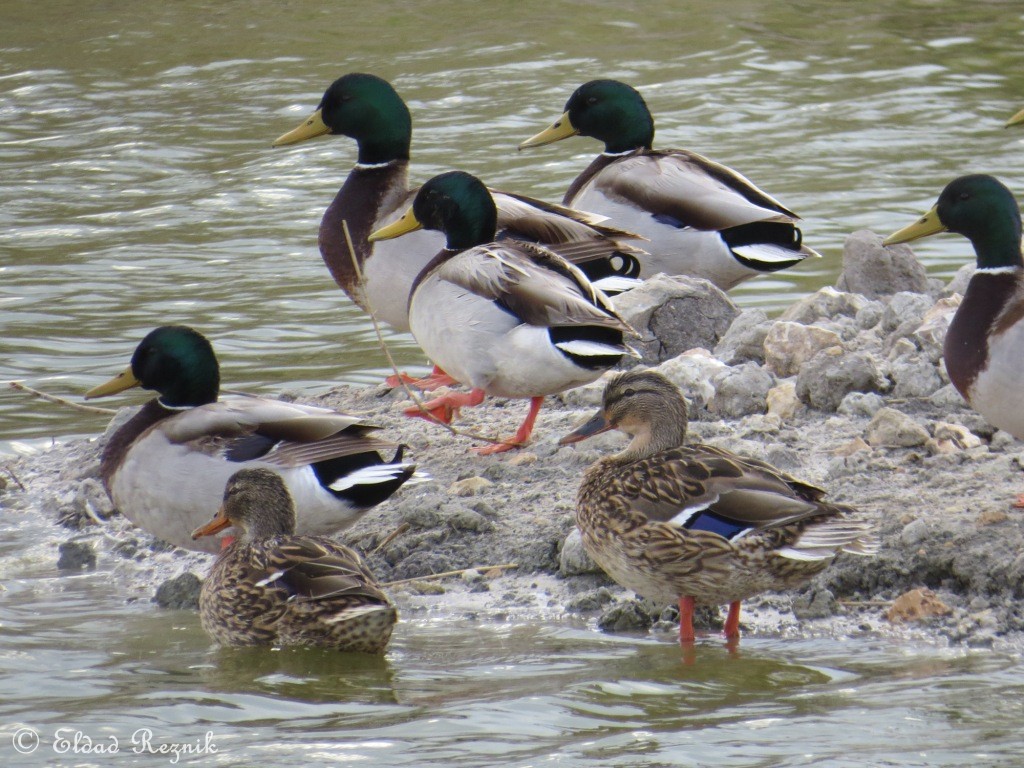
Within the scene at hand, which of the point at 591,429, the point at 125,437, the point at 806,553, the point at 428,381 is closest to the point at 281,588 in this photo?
the point at 591,429

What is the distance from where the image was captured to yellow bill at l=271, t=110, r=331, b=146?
8590 mm

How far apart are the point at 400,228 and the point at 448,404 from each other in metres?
0.87

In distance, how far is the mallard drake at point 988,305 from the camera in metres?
5.29

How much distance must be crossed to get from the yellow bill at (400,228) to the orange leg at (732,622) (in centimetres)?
285

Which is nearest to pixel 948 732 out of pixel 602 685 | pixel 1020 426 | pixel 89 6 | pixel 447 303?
pixel 602 685

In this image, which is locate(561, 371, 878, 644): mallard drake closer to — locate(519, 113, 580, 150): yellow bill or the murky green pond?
the murky green pond

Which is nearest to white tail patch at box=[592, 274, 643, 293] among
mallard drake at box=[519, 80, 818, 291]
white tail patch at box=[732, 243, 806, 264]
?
mallard drake at box=[519, 80, 818, 291]

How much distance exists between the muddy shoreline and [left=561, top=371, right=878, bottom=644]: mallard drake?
220mm

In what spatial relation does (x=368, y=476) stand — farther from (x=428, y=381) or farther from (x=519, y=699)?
(x=428, y=381)

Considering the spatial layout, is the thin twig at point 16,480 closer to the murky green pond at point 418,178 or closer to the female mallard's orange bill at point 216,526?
the murky green pond at point 418,178

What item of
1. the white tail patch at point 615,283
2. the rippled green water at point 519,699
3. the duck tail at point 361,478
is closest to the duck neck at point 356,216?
the white tail patch at point 615,283

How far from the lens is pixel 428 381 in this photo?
24.9 ft

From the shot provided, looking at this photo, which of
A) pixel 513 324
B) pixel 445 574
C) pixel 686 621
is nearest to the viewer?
pixel 686 621

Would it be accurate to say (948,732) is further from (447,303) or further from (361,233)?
(361,233)
